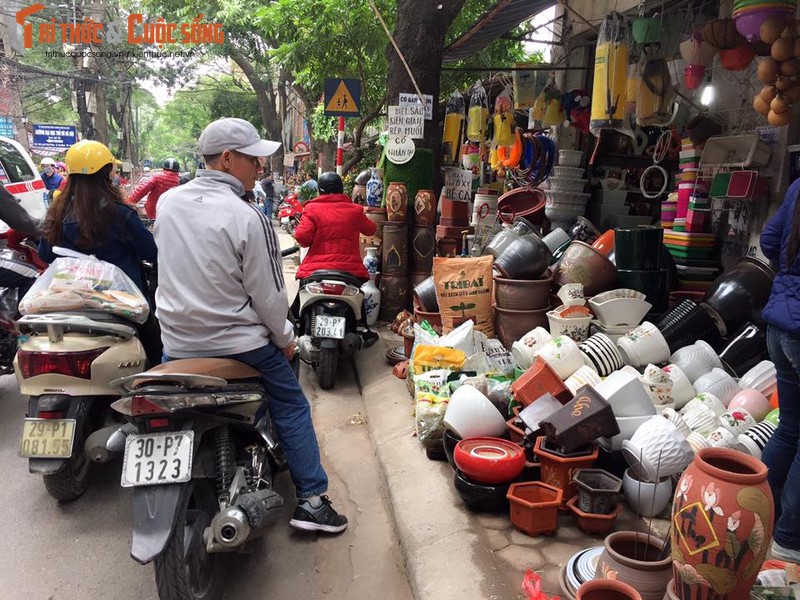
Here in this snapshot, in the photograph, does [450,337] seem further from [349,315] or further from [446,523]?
[446,523]

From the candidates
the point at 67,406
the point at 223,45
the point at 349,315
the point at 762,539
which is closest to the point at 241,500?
the point at 67,406

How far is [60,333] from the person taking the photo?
321 cm

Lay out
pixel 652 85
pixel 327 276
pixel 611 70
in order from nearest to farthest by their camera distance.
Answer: pixel 611 70
pixel 652 85
pixel 327 276

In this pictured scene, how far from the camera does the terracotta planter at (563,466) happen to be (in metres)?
3.06

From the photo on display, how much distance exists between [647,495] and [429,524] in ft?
3.83

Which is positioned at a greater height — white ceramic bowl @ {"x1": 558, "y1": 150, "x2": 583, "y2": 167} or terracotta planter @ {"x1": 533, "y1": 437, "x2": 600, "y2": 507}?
white ceramic bowl @ {"x1": 558, "y1": 150, "x2": 583, "y2": 167}

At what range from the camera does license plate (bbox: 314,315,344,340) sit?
5.09 metres

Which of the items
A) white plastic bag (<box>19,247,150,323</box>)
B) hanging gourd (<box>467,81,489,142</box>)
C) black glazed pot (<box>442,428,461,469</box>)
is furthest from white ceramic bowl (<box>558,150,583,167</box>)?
white plastic bag (<box>19,247,150,323</box>)

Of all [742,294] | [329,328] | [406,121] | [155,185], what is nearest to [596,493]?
[742,294]

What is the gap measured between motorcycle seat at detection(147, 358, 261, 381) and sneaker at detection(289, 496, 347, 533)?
0.84 metres

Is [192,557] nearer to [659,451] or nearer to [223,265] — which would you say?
[223,265]

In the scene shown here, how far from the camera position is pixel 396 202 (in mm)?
6578

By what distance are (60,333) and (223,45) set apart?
19188 mm

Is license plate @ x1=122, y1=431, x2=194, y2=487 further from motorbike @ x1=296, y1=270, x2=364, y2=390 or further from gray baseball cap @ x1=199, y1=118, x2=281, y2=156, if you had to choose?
motorbike @ x1=296, y1=270, x2=364, y2=390
